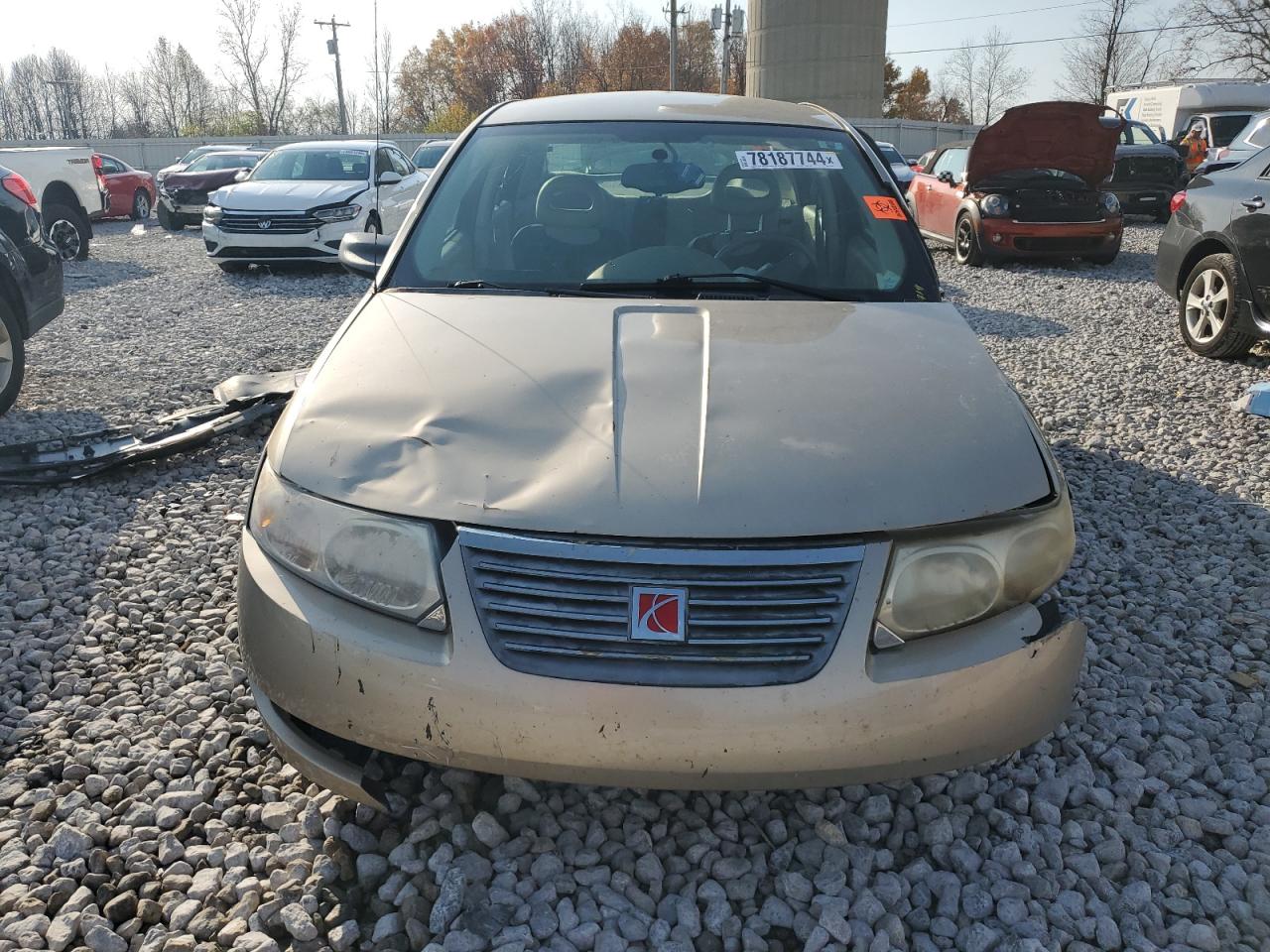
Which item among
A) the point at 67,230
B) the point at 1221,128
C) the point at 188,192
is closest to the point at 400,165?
the point at 67,230

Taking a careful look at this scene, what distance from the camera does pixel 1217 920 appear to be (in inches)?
78.2

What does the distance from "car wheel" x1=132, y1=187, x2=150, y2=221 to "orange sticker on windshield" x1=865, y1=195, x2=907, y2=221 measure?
20.9 meters

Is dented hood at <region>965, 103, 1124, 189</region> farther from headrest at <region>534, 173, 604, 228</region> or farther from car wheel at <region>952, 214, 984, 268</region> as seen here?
headrest at <region>534, 173, 604, 228</region>

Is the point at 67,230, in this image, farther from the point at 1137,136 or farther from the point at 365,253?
the point at 1137,136

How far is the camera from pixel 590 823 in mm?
2195

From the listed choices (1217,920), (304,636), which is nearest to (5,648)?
(304,636)

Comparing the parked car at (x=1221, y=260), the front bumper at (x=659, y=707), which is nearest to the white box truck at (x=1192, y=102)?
the parked car at (x=1221, y=260)

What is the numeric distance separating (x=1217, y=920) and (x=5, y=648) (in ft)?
11.1

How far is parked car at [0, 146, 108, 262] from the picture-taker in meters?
12.2

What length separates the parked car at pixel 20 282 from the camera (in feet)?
17.7

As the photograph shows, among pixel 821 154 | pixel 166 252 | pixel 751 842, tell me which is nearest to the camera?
pixel 751 842

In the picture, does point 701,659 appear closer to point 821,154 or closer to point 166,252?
point 821,154

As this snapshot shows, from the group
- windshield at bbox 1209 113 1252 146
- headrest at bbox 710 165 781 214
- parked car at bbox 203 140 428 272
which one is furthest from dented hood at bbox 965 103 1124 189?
windshield at bbox 1209 113 1252 146

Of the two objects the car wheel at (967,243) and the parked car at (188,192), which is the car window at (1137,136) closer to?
the car wheel at (967,243)
